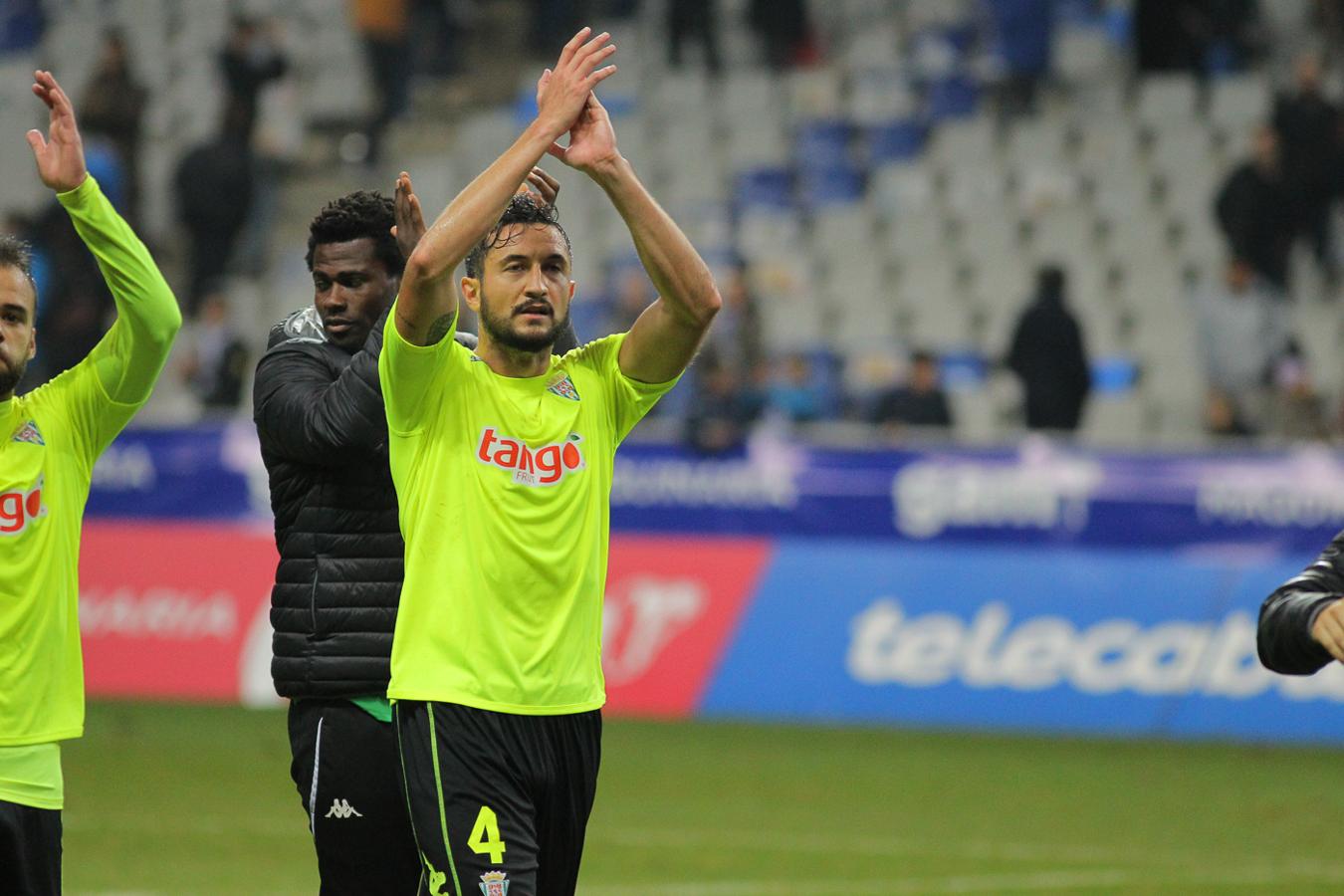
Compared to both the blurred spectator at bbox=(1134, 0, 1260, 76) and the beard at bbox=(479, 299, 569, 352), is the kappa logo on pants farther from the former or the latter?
the blurred spectator at bbox=(1134, 0, 1260, 76)

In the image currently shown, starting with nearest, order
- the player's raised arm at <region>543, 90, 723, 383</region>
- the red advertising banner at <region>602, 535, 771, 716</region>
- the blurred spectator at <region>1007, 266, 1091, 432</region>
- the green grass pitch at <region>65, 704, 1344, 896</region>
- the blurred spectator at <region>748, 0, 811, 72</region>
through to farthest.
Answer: the player's raised arm at <region>543, 90, 723, 383</region> < the green grass pitch at <region>65, 704, 1344, 896</region> < the red advertising banner at <region>602, 535, 771, 716</region> < the blurred spectator at <region>1007, 266, 1091, 432</region> < the blurred spectator at <region>748, 0, 811, 72</region>

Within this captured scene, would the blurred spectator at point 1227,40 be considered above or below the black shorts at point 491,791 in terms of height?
above

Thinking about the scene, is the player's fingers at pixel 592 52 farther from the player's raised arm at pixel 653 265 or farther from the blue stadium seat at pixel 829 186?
the blue stadium seat at pixel 829 186

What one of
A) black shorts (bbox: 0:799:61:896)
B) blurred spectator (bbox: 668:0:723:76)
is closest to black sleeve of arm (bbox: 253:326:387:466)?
black shorts (bbox: 0:799:61:896)

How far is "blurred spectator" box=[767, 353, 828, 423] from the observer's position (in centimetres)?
1762

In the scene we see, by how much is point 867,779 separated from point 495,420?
7.18 meters

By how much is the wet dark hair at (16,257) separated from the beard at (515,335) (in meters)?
1.20

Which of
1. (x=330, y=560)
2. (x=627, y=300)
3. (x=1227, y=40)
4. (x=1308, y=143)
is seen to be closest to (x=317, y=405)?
Result: (x=330, y=560)

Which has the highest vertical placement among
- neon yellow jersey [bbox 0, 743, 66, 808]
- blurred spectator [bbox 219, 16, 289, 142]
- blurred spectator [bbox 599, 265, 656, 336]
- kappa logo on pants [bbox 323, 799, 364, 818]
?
blurred spectator [bbox 219, 16, 289, 142]

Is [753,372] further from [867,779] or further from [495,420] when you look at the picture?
[495,420]

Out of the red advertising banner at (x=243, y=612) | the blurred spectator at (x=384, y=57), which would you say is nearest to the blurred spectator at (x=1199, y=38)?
the blurred spectator at (x=384, y=57)

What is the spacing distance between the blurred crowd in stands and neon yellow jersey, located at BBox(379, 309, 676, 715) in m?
10.1

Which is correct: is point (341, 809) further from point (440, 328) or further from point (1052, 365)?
point (1052, 365)

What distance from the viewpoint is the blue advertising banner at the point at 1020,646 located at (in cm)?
1343
